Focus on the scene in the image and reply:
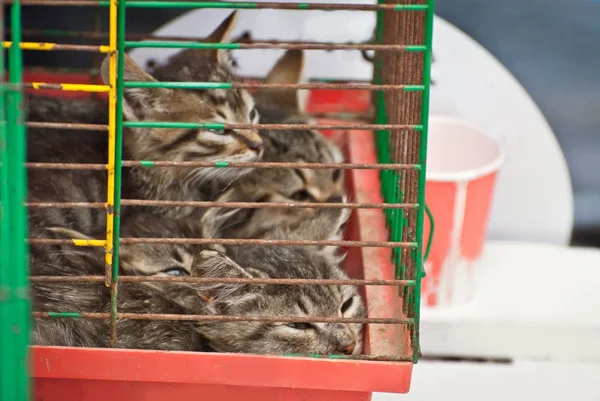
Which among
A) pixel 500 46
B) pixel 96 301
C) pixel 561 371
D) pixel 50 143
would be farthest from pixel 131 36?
pixel 561 371

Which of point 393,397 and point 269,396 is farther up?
point 269,396

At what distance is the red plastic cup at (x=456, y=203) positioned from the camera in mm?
2082

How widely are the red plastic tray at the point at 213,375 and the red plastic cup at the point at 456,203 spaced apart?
0.63 m

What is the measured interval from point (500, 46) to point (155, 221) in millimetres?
1214

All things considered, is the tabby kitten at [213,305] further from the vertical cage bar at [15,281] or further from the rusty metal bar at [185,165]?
the vertical cage bar at [15,281]

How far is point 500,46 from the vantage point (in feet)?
7.85

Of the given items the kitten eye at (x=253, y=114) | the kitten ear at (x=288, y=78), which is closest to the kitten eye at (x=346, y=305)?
the kitten eye at (x=253, y=114)

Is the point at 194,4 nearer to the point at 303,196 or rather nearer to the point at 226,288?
the point at 226,288

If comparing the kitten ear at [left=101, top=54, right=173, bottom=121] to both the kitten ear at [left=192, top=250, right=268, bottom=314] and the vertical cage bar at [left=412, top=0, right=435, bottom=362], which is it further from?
the vertical cage bar at [left=412, top=0, right=435, bottom=362]

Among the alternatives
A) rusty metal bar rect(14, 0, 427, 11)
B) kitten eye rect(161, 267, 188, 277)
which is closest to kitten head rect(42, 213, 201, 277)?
kitten eye rect(161, 267, 188, 277)

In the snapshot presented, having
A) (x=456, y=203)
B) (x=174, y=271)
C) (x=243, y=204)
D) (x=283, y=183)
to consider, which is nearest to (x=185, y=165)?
(x=243, y=204)

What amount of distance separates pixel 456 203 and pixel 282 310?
2.32ft

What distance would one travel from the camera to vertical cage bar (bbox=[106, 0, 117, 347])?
1238mm

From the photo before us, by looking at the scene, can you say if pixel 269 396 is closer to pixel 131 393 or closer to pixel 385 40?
pixel 131 393
